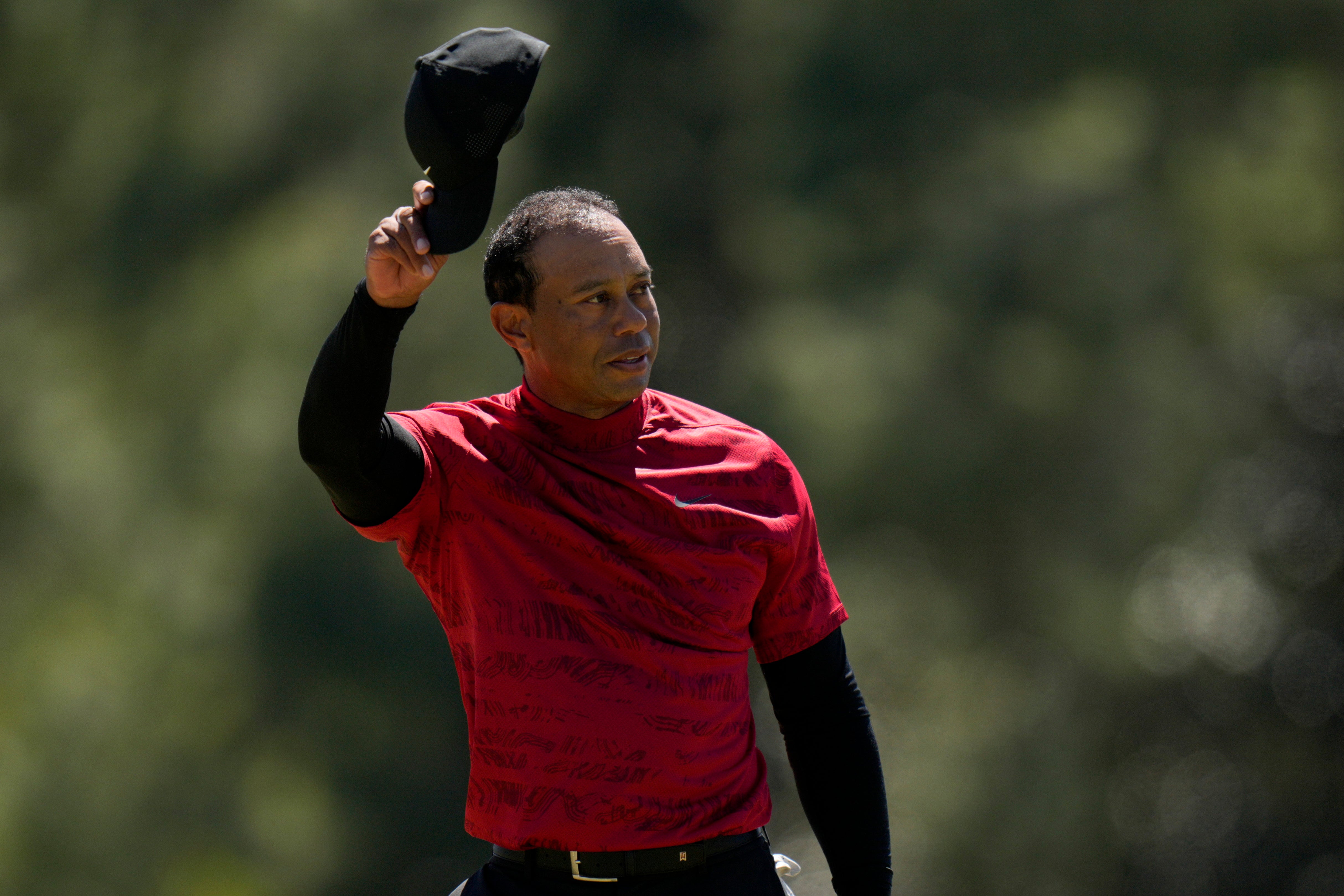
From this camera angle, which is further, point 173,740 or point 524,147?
point 524,147

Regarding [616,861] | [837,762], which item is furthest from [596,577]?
[837,762]

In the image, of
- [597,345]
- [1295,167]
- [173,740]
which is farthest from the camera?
[1295,167]

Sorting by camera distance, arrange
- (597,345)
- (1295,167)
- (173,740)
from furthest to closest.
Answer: (1295,167) < (173,740) < (597,345)

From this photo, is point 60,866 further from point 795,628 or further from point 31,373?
point 795,628

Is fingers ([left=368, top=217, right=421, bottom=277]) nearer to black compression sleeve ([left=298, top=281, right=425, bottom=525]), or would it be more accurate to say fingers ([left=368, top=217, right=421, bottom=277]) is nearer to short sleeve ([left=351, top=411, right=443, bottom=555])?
black compression sleeve ([left=298, top=281, right=425, bottom=525])

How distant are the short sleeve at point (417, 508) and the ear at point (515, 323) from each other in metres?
0.23

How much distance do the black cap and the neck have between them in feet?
1.06

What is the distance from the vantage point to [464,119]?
5.19 ft

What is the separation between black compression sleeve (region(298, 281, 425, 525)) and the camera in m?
1.50

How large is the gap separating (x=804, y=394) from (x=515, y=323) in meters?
3.07

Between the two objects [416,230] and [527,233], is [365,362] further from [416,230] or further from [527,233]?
[527,233]

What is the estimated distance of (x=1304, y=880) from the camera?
4949 mm

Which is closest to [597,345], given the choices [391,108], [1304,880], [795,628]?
[795,628]

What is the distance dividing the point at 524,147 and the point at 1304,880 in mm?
4425
